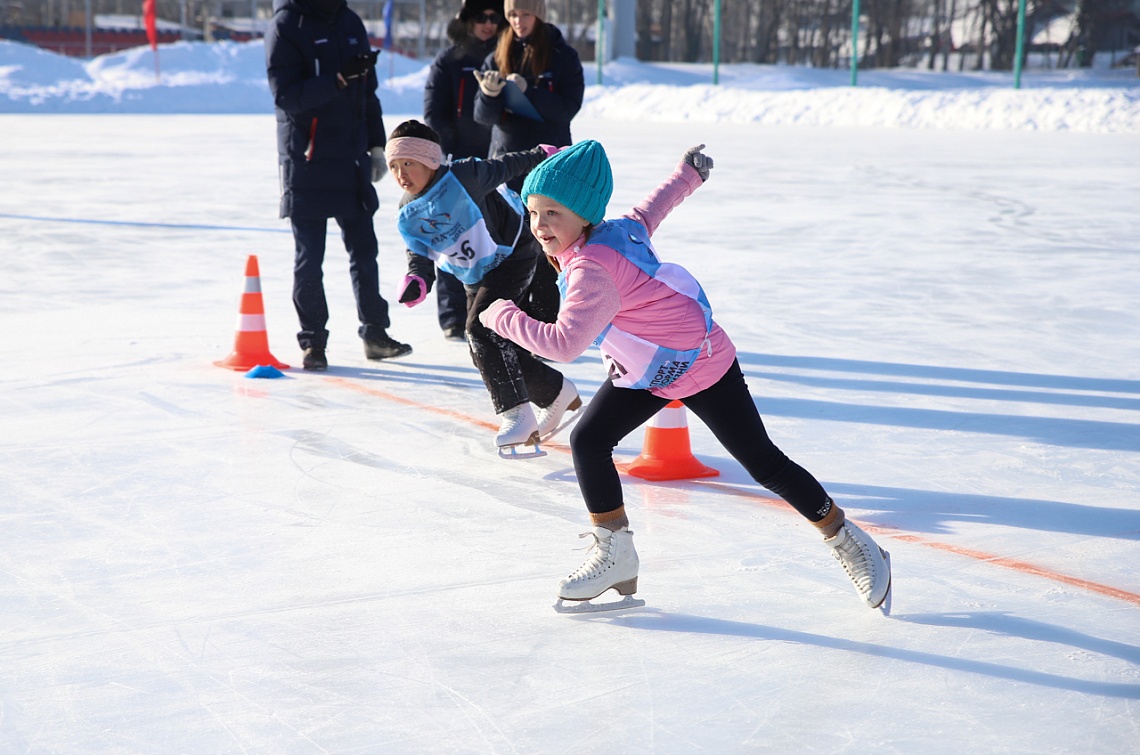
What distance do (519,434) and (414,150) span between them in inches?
42.9

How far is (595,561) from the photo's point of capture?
3.01 m

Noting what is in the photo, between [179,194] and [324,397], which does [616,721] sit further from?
[179,194]

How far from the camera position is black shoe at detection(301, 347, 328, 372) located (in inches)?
220

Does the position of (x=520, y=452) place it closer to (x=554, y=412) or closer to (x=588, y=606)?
(x=554, y=412)

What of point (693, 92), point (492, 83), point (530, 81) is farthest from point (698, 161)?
point (693, 92)

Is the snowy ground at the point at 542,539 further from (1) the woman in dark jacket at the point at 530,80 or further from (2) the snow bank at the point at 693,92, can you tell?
(2) the snow bank at the point at 693,92

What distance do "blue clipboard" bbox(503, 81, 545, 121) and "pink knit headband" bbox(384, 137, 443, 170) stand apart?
Answer: 131 cm

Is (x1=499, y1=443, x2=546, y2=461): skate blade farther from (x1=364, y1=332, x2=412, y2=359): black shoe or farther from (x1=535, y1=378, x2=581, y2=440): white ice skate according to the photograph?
(x1=364, y1=332, x2=412, y2=359): black shoe

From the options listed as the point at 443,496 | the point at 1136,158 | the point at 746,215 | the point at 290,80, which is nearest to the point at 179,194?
the point at 746,215

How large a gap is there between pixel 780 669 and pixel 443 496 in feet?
5.03

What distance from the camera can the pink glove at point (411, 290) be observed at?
13.5 ft

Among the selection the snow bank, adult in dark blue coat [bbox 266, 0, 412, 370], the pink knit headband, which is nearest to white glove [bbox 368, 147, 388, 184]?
adult in dark blue coat [bbox 266, 0, 412, 370]

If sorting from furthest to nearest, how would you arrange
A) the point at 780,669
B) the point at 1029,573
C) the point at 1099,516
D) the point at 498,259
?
the point at 498,259 → the point at 1099,516 → the point at 1029,573 → the point at 780,669

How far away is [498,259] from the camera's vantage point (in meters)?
4.45
